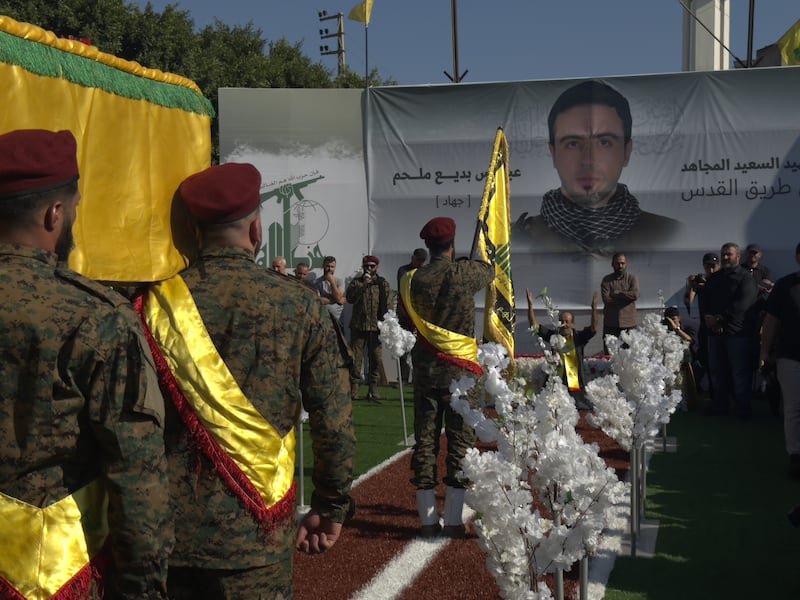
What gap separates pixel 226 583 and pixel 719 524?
503 cm

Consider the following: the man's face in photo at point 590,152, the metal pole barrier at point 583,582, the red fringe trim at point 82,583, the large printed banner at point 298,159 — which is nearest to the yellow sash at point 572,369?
the man's face in photo at point 590,152

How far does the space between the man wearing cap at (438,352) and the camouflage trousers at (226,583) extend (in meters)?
3.55

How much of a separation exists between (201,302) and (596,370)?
1113cm

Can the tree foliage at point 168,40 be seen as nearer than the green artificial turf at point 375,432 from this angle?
No

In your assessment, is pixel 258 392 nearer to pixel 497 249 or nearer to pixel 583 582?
pixel 583 582

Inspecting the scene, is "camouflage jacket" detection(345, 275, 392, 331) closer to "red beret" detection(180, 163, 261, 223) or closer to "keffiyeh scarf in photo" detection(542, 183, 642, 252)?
"keffiyeh scarf in photo" detection(542, 183, 642, 252)

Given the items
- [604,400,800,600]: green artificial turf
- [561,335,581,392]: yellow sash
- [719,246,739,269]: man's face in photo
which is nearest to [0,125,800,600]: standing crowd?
[604,400,800,600]: green artificial turf

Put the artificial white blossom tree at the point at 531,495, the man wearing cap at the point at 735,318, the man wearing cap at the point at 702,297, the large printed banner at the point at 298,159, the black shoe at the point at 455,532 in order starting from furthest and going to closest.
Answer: the large printed banner at the point at 298,159 → the man wearing cap at the point at 702,297 → the man wearing cap at the point at 735,318 → the black shoe at the point at 455,532 → the artificial white blossom tree at the point at 531,495

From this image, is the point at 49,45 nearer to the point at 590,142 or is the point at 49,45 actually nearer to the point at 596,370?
the point at 596,370

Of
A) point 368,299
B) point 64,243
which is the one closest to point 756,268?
point 368,299

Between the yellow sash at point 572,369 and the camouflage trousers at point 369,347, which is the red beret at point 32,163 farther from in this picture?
the camouflage trousers at point 369,347

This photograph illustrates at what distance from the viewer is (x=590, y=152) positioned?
15.5 m

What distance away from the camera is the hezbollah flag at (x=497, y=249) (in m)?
7.12

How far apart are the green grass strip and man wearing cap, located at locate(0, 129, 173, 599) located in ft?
1.85
